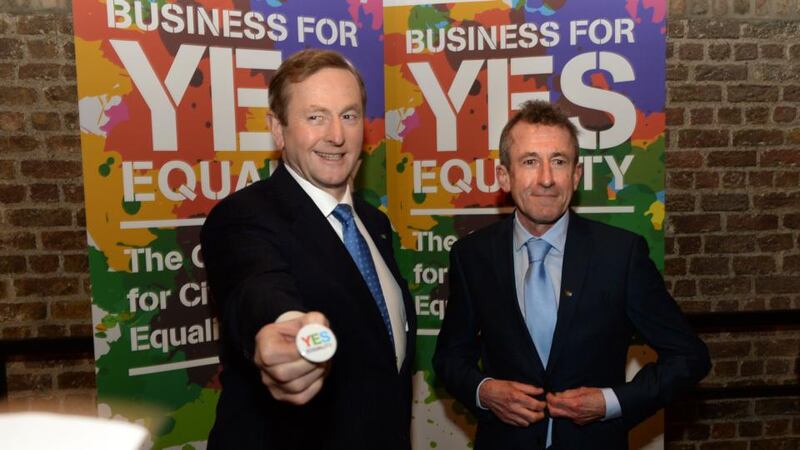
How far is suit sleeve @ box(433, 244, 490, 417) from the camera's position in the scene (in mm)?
1829

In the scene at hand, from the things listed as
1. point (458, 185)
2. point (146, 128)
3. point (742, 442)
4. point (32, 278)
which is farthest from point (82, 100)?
point (742, 442)

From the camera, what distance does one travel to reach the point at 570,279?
1688 mm

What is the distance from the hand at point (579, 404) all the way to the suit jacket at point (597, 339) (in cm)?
4

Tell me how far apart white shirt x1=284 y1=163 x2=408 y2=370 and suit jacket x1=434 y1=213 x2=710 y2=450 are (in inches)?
11.3

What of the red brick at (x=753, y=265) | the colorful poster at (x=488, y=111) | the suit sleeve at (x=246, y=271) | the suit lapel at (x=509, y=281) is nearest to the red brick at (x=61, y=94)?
the colorful poster at (x=488, y=111)

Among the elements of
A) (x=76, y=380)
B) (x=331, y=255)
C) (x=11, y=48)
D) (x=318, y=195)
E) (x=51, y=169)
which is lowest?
(x=76, y=380)

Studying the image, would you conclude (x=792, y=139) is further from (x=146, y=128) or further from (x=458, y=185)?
(x=146, y=128)

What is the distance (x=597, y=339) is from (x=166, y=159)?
164cm

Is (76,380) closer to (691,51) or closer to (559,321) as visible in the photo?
(559,321)

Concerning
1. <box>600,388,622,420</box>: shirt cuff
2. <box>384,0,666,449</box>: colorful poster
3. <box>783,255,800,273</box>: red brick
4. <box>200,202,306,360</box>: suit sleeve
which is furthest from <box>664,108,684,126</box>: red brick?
<box>200,202,306,360</box>: suit sleeve

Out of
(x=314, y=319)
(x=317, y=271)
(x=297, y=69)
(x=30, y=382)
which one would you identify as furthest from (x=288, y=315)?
(x=30, y=382)

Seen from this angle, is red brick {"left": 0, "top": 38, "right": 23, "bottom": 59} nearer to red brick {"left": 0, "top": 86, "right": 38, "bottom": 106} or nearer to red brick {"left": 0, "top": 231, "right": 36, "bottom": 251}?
red brick {"left": 0, "top": 86, "right": 38, "bottom": 106}

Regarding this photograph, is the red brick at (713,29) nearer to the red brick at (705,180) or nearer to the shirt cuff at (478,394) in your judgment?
the red brick at (705,180)

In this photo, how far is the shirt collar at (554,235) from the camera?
1.76 meters
